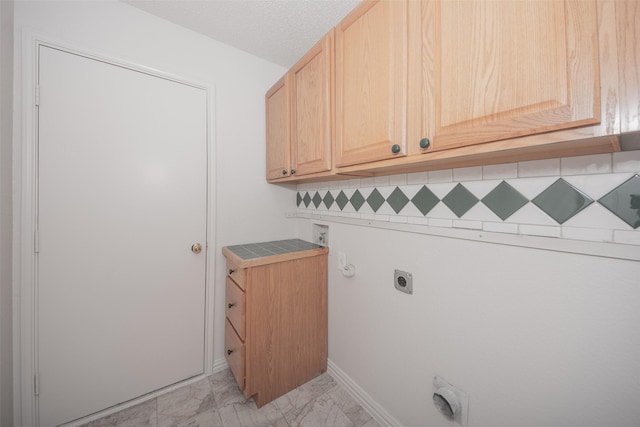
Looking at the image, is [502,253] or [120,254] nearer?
[502,253]

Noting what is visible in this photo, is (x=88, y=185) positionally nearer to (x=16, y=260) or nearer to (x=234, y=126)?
(x=16, y=260)

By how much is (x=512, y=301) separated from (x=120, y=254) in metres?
1.97

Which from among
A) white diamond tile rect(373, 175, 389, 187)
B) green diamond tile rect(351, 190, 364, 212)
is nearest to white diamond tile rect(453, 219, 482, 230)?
white diamond tile rect(373, 175, 389, 187)

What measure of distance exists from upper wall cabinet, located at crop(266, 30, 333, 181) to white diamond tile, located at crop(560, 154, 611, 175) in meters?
0.89

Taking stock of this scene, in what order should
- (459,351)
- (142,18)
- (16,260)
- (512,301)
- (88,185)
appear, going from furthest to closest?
(142,18) < (88,185) < (16,260) < (459,351) < (512,301)

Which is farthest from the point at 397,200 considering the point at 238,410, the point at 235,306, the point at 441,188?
the point at 238,410

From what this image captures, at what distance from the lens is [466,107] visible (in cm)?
70

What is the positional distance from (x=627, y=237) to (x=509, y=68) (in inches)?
22.1

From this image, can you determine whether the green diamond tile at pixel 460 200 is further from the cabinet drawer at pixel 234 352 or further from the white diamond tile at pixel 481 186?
the cabinet drawer at pixel 234 352

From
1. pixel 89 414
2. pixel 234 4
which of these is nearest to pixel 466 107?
pixel 234 4

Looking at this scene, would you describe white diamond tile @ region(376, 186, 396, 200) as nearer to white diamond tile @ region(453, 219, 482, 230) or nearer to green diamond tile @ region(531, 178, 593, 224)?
white diamond tile @ region(453, 219, 482, 230)

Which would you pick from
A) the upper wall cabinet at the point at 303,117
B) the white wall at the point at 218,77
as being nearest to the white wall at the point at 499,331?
the upper wall cabinet at the point at 303,117

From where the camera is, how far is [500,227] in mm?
846

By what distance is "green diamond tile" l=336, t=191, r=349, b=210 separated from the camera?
1576 mm
